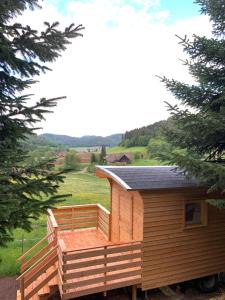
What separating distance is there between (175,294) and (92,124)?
522 ft

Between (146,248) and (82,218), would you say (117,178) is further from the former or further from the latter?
(82,218)

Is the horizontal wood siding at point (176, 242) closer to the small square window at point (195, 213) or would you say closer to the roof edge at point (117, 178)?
the small square window at point (195, 213)

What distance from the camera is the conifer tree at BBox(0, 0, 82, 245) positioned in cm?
391

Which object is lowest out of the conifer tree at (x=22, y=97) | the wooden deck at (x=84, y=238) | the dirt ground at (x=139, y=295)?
the dirt ground at (x=139, y=295)

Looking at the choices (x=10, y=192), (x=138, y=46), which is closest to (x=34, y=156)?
(x=10, y=192)

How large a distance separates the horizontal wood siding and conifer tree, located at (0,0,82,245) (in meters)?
4.74

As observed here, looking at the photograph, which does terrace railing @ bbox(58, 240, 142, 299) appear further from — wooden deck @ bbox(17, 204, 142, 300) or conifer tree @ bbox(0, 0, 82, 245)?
conifer tree @ bbox(0, 0, 82, 245)

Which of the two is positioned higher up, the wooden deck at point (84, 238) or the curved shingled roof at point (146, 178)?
the curved shingled roof at point (146, 178)

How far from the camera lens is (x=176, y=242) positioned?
8.76 meters

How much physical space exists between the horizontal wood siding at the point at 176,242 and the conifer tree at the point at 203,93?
1.22m

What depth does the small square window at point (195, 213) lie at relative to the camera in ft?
30.0

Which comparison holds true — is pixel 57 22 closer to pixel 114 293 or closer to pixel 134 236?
pixel 134 236

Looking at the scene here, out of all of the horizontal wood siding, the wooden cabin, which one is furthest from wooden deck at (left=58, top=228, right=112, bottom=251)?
the horizontal wood siding


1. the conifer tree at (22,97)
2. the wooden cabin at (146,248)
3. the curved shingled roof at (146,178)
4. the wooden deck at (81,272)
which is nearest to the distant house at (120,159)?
the curved shingled roof at (146,178)
